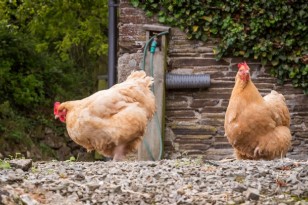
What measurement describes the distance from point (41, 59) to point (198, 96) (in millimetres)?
5769

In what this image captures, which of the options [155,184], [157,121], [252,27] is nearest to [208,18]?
[252,27]

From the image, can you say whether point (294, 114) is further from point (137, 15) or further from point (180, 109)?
→ point (137, 15)

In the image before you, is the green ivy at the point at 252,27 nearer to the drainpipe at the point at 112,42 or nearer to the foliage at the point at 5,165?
the drainpipe at the point at 112,42

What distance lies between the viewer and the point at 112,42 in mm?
13859

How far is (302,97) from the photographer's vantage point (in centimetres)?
1252

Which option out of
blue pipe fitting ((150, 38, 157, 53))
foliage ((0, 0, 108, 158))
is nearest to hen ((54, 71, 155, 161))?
blue pipe fitting ((150, 38, 157, 53))

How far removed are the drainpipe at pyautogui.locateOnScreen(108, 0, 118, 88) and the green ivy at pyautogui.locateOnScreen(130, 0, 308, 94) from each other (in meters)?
1.33

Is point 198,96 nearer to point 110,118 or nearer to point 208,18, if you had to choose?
point 208,18

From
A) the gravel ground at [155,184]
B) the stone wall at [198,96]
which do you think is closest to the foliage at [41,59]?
the stone wall at [198,96]

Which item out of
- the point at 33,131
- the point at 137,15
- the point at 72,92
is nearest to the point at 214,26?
the point at 137,15

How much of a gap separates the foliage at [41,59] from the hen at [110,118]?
6112 millimetres

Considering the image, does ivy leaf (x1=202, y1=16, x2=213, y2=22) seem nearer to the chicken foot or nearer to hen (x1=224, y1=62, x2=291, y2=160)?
hen (x1=224, y1=62, x2=291, y2=160)

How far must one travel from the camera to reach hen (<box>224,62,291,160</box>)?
30.8 feet

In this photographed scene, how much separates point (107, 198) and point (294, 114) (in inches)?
275
